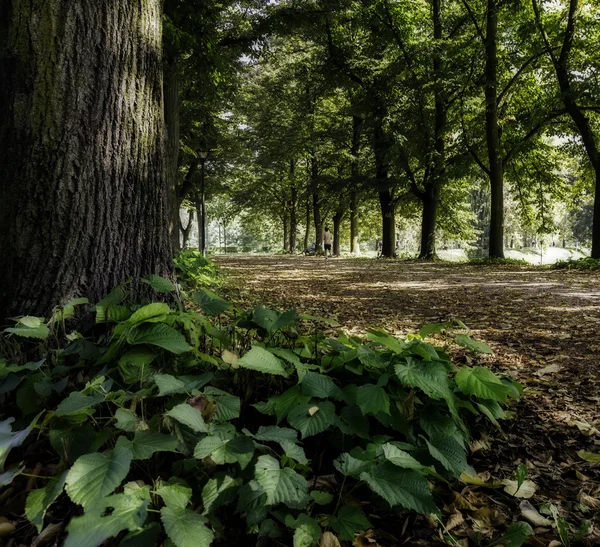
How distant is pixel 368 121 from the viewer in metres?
19.7

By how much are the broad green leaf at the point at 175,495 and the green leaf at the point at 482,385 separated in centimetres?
124

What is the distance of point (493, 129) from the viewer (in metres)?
16.1

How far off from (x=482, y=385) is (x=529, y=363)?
6.07 ft

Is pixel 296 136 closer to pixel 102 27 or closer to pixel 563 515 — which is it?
pixel 102 27

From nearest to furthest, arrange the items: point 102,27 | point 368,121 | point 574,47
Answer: point 102,27, point 574,47, point 368,121

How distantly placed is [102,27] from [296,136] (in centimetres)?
2291

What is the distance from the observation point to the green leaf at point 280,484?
4.46 ft

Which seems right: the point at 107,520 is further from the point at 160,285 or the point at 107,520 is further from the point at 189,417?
the point at 160,285

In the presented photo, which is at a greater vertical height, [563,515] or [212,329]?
[212,329]

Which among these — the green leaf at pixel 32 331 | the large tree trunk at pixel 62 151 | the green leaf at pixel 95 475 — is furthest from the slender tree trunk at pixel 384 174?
the green leaf at pixel 95 475

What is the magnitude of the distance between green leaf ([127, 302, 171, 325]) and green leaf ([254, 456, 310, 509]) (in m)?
0.89

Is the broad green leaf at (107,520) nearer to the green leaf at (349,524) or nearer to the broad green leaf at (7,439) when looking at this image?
the broad green leaf at (7,439)

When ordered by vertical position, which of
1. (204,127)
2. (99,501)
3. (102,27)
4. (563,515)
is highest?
(204,127)

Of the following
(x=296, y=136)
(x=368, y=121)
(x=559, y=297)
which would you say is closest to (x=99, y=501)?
(x=559, y=297)
